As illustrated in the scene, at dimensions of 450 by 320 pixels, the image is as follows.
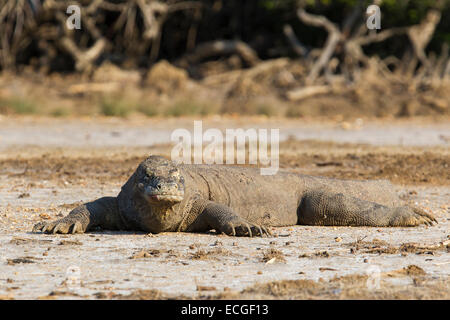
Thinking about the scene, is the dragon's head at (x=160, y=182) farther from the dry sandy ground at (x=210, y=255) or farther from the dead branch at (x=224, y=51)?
the dead branch at (x=224, y=51)

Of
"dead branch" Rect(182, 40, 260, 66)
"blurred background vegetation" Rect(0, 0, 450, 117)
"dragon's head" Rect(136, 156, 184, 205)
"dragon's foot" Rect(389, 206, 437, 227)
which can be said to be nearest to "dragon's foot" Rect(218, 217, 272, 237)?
"dragon's head" Rect(136, 156, 184, 205)

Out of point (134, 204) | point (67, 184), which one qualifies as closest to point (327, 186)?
point (134, 204)

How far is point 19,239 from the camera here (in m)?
6.75

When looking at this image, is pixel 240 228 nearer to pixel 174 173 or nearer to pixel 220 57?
pixel 174 173

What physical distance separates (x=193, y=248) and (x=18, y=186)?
182 inches

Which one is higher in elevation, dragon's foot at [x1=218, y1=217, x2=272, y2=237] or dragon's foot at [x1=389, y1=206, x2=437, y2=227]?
dragon's foot at [x1=218, y1=217, x2=272, y2=237]

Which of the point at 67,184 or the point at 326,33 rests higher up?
the point at 326,33

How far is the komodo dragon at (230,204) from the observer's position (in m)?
6.97

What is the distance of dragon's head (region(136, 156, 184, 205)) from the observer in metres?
6.67

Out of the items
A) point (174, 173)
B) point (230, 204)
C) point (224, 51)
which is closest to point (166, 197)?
point (174, 173)

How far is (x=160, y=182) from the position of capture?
6703 millimetres

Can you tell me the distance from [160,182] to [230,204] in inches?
46.1

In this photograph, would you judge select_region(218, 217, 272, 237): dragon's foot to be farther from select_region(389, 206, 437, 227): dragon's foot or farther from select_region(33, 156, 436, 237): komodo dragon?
select_region(389, 206, 437, 227): dragon's foot
